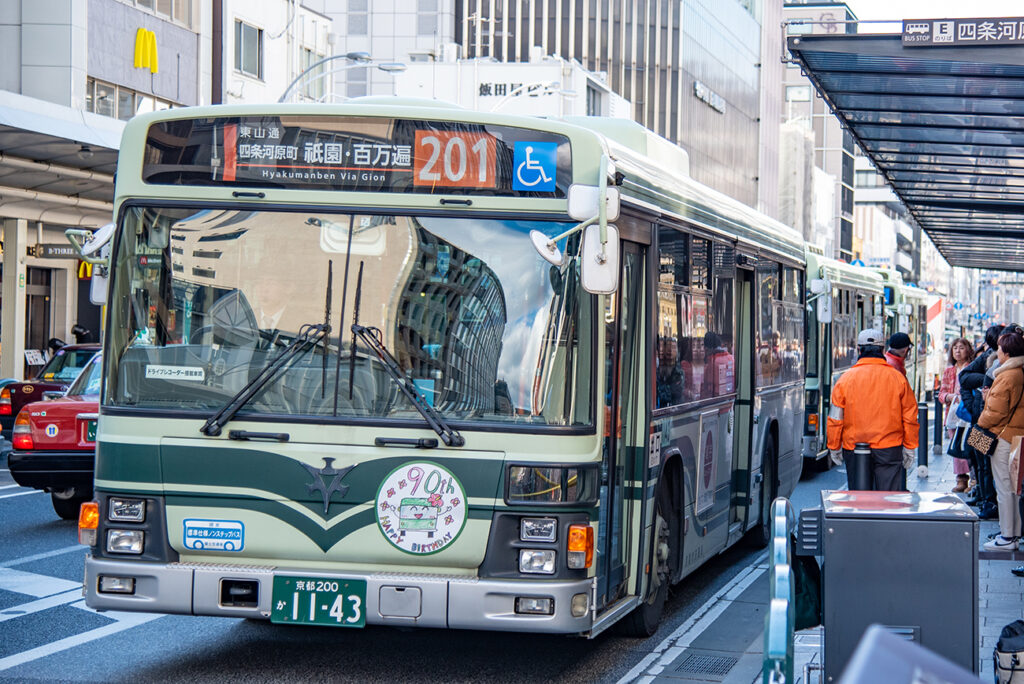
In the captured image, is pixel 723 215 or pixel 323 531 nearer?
pixel 323 531

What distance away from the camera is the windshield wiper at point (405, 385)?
683cm

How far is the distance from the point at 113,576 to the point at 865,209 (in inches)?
5122

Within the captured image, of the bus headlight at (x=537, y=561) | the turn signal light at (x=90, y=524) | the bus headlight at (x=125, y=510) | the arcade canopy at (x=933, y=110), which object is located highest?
the arcade canopy at (x=933, y=110)

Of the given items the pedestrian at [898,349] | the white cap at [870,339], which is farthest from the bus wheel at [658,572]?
the pedestrian at [898,349]

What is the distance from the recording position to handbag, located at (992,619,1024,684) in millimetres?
6051

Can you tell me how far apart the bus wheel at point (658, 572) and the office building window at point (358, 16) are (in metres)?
76.5

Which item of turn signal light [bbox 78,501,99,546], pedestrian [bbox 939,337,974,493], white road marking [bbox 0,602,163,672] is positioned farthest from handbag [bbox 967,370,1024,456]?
turn signal light [bbox 78,501,99,546]

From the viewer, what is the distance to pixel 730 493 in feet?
36.8

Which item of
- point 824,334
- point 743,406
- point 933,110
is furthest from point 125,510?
point 824,334

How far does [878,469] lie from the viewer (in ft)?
33.4

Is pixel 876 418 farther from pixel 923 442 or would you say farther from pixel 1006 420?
pixel 923 442

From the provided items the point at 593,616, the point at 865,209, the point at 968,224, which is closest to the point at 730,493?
the point at 593,616

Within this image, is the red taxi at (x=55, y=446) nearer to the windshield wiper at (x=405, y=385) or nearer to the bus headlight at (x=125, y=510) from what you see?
the bus headlight at (x=125, y=510)

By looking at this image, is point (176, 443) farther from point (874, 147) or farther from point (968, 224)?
point (968, 224)
